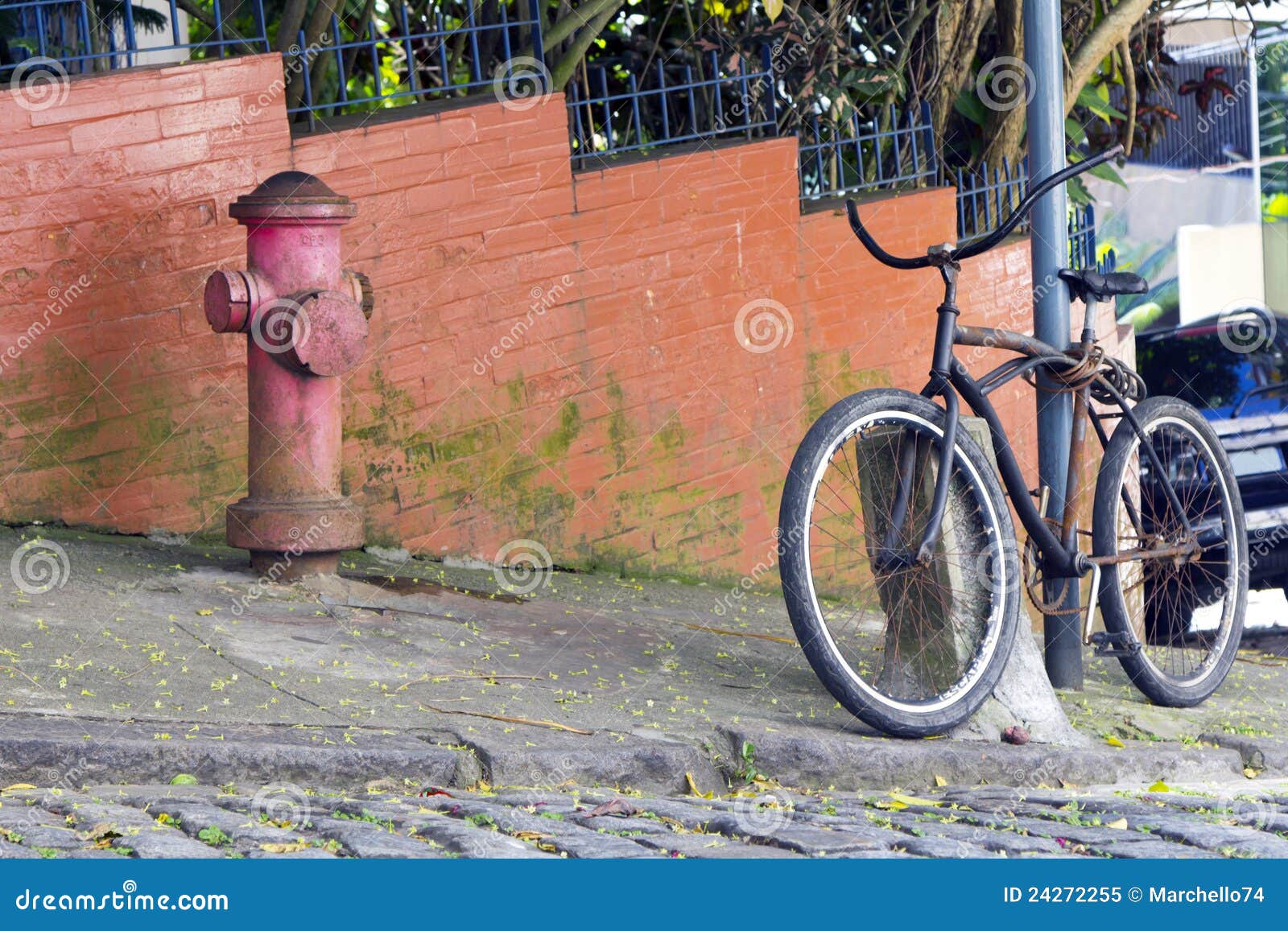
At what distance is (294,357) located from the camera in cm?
489

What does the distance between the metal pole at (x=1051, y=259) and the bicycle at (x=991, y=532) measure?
12 centimetres

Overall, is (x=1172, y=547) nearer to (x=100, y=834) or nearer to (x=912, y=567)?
(x=912, y=567)

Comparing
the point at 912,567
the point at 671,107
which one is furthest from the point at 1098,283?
the point at 671,107

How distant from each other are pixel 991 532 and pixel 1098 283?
1083 millimetres

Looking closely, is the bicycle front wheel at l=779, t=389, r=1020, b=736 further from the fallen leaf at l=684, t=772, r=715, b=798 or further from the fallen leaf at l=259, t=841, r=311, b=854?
the fallen leaf at l=259, t=841, r=311, b=854

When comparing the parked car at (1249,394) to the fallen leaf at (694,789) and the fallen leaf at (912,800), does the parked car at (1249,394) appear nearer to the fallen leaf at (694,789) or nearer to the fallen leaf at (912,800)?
the fallen leaf at (912,800)

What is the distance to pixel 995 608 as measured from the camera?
4.23 metres

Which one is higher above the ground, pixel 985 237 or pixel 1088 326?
pixel 985 237

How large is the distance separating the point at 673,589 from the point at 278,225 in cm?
239

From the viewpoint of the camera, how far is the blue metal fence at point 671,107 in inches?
264

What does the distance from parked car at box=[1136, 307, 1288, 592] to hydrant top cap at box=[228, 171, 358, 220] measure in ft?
13.7

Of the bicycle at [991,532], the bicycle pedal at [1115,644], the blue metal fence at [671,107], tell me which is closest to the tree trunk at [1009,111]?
the blue metal fence at [671,107]

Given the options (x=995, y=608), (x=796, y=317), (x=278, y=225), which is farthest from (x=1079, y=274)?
(x=278, y=225)

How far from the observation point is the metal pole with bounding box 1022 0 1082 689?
4.99m
